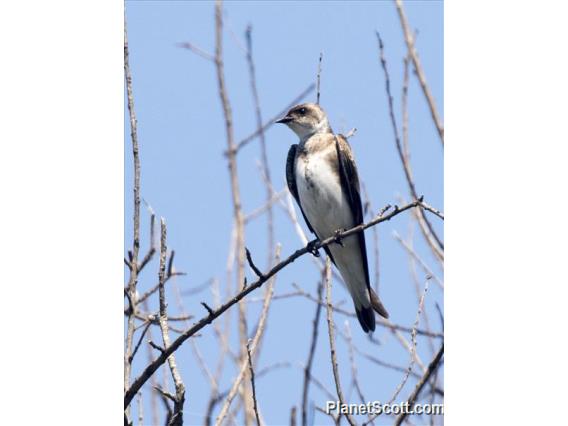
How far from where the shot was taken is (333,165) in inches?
211

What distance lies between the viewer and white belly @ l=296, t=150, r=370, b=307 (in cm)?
529

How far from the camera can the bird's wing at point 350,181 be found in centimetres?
538

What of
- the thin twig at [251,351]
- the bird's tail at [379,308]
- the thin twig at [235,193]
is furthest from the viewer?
the bird's tail at [379,308]

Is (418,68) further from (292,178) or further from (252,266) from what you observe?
(292,178)

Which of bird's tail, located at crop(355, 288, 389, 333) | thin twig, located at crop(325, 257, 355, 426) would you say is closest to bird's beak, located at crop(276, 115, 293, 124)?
bird's tail, located at crop(355, 288, 389, 333)

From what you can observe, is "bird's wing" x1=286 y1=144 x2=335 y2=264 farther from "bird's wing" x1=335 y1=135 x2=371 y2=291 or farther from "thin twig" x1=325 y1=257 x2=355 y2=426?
"thin twig" x1=325 y1=257 x2=355 y2=426

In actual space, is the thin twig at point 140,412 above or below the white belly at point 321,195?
below

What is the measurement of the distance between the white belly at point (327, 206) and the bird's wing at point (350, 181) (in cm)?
3

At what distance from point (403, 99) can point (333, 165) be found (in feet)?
4.35

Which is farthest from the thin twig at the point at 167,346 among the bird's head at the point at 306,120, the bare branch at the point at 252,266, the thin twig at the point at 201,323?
the bird's head at the point at 306,120

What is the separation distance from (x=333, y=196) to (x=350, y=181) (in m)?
0.17

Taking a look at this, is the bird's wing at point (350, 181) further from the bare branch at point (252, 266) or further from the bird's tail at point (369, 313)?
the bare branch at point (252, 266)
